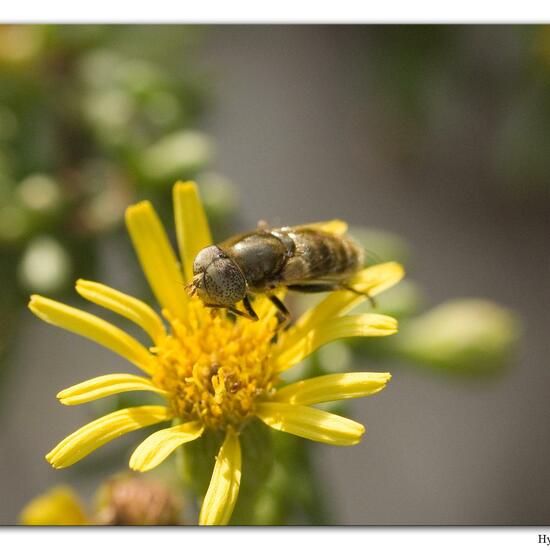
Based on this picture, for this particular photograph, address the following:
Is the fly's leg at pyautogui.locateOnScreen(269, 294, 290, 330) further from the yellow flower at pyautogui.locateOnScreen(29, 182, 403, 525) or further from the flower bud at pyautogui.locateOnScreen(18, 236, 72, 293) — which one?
the flower bud at pyautogui.locateOnScreen(18, 236, 72, 293)

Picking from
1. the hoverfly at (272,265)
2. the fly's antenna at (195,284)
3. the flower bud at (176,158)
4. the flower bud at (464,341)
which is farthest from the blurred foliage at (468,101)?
the fly's antenna at (195,284)

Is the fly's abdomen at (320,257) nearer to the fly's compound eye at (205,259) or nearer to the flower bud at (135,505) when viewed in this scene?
the fly's compound eye at (205,259)

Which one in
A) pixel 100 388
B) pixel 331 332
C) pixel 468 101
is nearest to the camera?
pixel 100 388

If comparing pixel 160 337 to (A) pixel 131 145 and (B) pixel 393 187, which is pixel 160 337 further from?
(B) pixel 393 187

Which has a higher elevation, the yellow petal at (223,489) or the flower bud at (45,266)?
the flower bud at (45,266)

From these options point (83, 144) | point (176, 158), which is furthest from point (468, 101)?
point (83, 144)

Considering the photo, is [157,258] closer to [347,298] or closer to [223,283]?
[223,283]

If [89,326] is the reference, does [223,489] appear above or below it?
below
